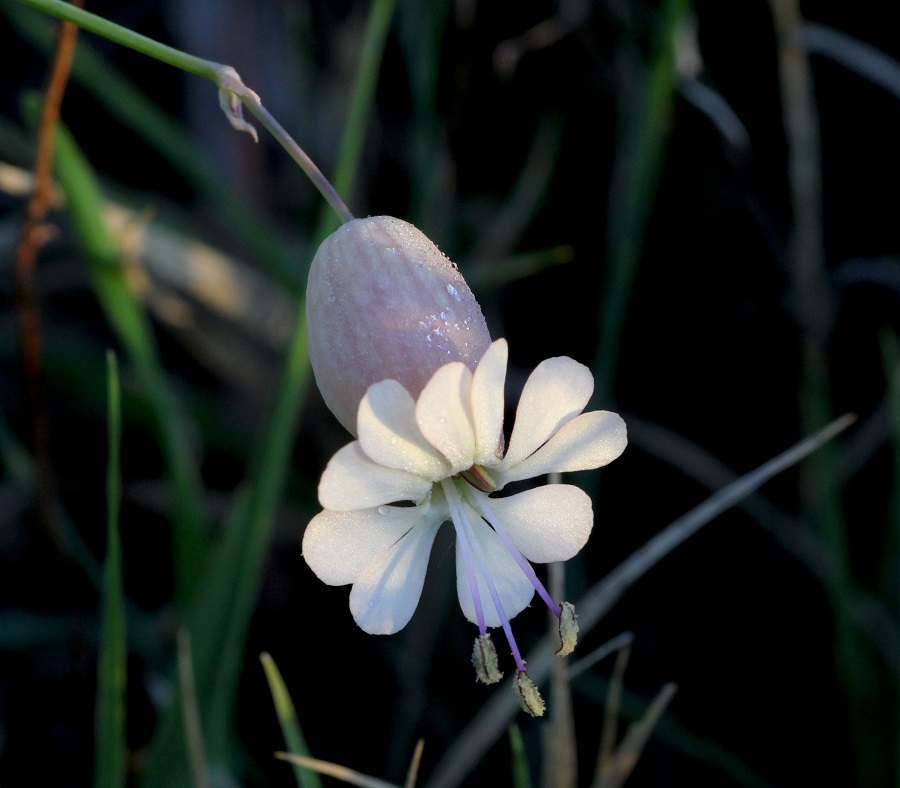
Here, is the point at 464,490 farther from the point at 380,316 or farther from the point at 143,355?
the point at 143,355

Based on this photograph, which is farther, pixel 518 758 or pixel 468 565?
pixel 518 758

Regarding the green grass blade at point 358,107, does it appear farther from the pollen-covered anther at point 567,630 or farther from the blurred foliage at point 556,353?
the pollen-covered anther at point 567,630

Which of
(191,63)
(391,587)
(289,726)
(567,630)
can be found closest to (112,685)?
(289,726)

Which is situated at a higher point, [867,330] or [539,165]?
[539,165]

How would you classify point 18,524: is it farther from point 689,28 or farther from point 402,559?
point 689,28

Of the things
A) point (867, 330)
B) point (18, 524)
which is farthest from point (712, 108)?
point (18, 524)

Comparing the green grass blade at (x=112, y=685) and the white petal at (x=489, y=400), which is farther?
the green grass blade at (x=112, y=685)

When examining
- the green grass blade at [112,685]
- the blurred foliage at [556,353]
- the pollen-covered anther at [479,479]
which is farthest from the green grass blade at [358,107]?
the pollen-covered anther at [479,479]
